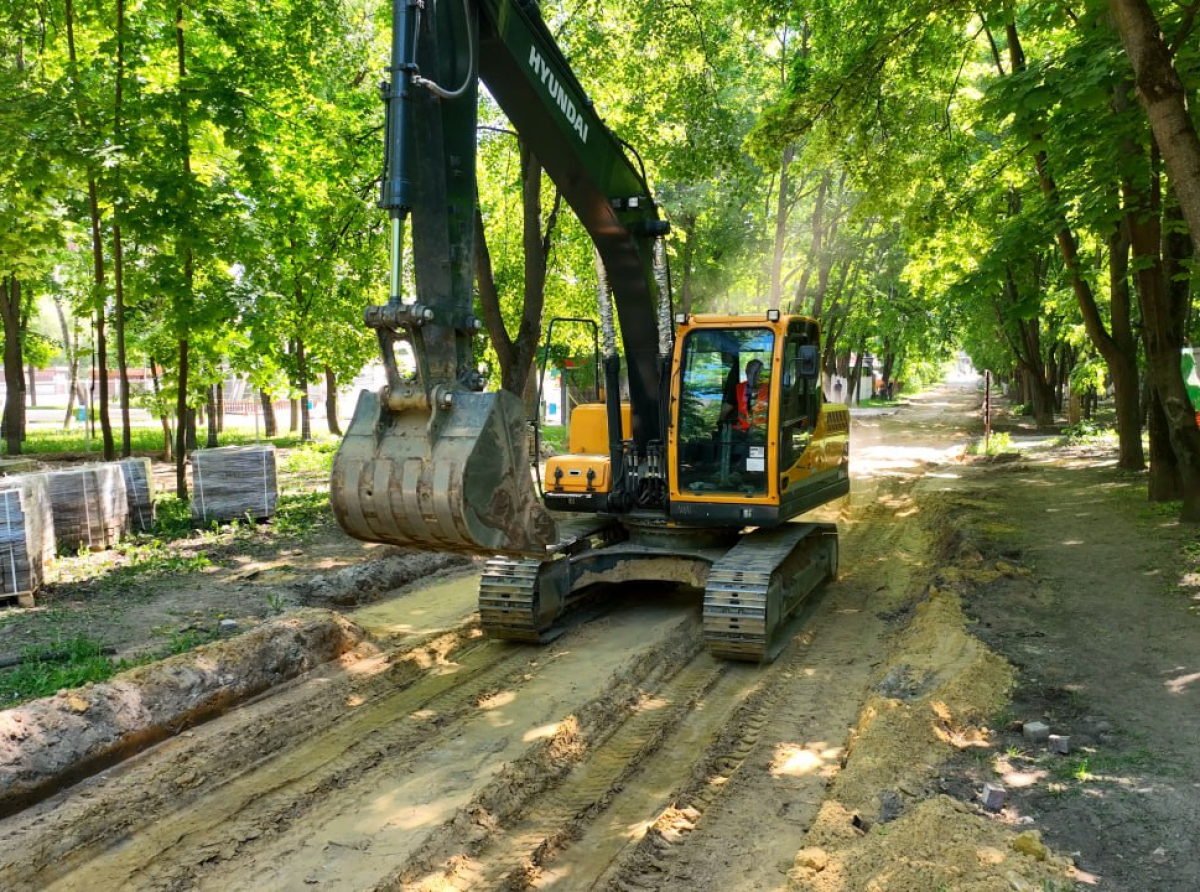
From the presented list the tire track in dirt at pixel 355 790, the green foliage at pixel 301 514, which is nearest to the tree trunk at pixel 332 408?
the green foliage at pixel 301 514

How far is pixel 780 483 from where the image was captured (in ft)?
26.5

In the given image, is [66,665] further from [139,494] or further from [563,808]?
[139,494]

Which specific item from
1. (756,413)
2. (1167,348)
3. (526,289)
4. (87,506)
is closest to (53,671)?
(87,506)

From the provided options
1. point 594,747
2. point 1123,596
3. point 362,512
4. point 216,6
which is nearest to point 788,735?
point 594,747

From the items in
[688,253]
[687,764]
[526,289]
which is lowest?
[687,764]

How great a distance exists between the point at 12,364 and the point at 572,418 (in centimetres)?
1693

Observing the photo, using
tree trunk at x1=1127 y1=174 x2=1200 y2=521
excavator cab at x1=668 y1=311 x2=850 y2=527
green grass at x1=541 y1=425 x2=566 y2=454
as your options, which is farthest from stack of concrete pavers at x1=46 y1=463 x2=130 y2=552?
tree trunk at x1=1127 y1=174 x2=1200 y2=521

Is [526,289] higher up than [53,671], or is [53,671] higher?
[526,289]

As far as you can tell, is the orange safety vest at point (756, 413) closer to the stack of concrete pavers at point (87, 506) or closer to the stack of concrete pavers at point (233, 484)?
the stack of concrete pavers at point (233, 484)

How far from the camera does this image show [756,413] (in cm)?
826

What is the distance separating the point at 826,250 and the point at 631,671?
70.0 feet

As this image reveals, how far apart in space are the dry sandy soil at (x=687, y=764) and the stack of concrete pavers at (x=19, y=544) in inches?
86.8

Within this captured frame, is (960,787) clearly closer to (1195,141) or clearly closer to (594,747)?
(594,747)

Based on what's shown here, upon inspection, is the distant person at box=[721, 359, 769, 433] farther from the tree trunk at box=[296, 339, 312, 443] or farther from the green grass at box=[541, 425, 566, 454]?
the green grass at box=[541, 425, 566, 454]
